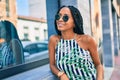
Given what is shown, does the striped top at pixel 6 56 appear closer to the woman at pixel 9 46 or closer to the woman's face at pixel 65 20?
the woman at pixel 9 46

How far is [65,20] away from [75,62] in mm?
331

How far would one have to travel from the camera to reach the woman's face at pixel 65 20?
1728 millimetres

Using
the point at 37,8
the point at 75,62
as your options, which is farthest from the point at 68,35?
the point at 37,8

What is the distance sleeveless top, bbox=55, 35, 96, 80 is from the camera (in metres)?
1.67

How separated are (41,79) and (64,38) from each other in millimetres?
505

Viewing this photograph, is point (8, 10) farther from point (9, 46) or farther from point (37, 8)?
point (37, 8)

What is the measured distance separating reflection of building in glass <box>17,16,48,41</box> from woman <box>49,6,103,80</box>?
2.89ft

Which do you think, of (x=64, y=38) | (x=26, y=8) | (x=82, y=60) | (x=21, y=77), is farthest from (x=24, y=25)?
(x=82, y=60)

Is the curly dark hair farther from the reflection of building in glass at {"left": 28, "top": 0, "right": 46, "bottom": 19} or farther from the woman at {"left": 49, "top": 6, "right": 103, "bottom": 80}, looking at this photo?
the reflection of building in glass at {"left": 28, "top": 0, "right": 46, "bottom": 19}

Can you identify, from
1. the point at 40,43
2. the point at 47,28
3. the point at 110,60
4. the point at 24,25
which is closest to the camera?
the point at 24,25

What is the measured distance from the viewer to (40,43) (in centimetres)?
310

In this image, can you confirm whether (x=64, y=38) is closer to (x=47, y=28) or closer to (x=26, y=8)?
(x=26, y=8)

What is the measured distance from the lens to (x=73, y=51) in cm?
168

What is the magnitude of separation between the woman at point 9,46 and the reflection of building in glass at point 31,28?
0.12 meters
